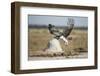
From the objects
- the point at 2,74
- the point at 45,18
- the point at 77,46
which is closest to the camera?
the point at 2,74

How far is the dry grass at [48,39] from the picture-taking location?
1.74m

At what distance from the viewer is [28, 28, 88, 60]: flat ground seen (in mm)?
1744

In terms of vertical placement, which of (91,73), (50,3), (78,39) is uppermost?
(50,3)

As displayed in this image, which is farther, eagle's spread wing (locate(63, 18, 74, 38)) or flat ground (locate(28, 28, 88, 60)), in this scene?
eagle's spread wing (locate(63, 18, 74, 38))

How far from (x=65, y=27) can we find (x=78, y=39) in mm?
151

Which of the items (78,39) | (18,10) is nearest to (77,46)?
(78,39)

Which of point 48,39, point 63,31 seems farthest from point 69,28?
point 48,39

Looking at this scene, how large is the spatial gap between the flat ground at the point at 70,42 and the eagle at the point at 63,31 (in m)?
0.03

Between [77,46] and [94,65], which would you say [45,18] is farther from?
[94,65]

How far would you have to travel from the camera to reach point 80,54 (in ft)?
6.27

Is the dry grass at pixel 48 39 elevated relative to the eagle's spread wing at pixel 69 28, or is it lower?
lower

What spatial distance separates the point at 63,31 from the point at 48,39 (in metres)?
0.14

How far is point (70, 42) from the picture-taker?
1.87 m

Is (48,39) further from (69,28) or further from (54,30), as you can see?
(69,28)
